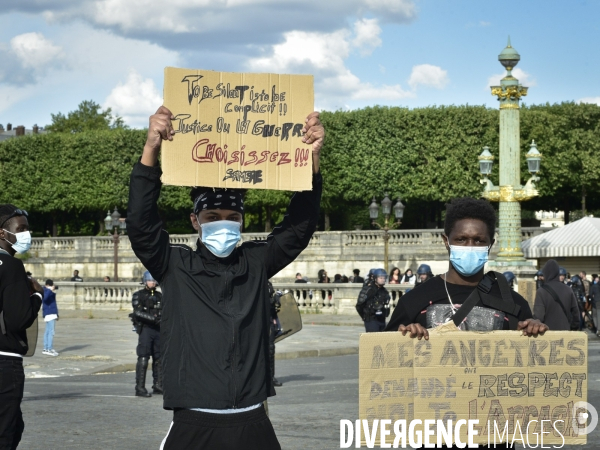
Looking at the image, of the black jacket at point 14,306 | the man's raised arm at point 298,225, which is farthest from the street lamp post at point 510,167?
the man's raised arm at point 298,225

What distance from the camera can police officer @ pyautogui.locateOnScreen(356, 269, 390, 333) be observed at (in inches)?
591

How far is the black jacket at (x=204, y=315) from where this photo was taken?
13.7ft

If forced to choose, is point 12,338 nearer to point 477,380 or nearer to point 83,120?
point 477,380

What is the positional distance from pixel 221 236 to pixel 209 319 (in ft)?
1.13

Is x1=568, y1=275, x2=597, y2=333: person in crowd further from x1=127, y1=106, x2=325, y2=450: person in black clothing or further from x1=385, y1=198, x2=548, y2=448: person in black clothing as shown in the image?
x1=127, y1=106, x2=325, y2=450: person in black clothing

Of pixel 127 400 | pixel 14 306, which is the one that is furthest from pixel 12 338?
pixel 127 400

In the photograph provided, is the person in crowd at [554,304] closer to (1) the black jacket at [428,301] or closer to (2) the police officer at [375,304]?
(2) the police officer at [375,304]

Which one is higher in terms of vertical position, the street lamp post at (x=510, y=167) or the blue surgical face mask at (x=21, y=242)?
the street lamp post at (x=510, y=167)

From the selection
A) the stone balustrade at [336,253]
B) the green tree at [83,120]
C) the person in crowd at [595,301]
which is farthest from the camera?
the green tree at [83,120]

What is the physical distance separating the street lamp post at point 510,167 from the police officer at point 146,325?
14793 millimetres

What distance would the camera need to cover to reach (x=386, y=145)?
180ft

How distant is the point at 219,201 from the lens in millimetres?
4500

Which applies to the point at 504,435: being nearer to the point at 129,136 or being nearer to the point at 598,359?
the point at 598,359

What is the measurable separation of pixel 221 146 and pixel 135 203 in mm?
447
